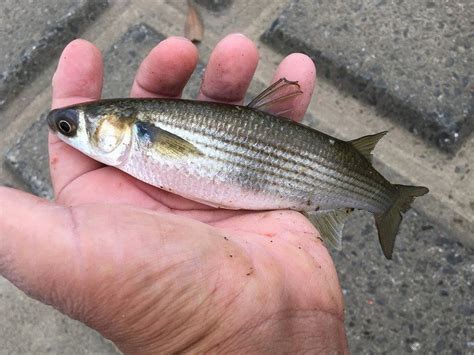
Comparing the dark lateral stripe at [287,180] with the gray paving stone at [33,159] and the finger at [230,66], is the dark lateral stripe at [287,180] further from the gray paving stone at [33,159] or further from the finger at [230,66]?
the gray paving stone at [33,159]

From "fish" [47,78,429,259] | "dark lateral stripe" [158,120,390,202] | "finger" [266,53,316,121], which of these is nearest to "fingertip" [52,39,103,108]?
"fish" [47,78,429,259]

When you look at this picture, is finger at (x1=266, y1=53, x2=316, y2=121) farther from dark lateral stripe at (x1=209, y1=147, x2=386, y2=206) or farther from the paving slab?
the paving slab

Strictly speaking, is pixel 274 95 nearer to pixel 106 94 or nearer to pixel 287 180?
pixel 287 180

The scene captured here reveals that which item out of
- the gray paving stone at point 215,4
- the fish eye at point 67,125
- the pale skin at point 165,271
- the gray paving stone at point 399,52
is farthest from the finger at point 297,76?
the gray paving stone at point 215,4

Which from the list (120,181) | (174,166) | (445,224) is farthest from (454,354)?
(120,181)

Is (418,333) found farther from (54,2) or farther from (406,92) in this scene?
(54,2)

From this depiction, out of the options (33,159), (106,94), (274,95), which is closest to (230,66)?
(274,95)
